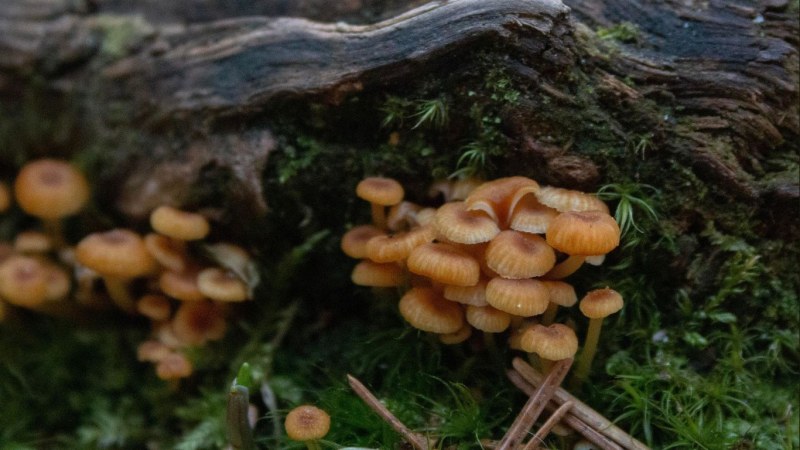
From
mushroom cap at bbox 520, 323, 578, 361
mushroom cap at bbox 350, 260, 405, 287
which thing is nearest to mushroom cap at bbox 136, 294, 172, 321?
mushroom cap at bbox 350, 260, 405, 287

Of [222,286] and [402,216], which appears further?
[222,286]

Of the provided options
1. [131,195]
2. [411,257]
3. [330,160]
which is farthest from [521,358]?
[131,195]

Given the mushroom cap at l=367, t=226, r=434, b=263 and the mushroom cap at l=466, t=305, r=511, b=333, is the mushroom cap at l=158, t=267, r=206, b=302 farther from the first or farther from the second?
the mushroom cap at l=466, t=305, r=511, b=333

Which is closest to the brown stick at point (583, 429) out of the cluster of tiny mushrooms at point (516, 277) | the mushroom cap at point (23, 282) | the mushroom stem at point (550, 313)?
the cluster of tiny mushrooms at point (516, 277)

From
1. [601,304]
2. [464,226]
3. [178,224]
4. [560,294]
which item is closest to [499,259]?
[464,226]

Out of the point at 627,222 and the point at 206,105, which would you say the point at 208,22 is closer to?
the point at 206,105

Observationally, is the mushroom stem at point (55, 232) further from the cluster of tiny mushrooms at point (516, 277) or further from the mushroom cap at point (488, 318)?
the mushroom cap at point (488, 318)

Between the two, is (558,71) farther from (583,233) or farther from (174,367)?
(174,367)
